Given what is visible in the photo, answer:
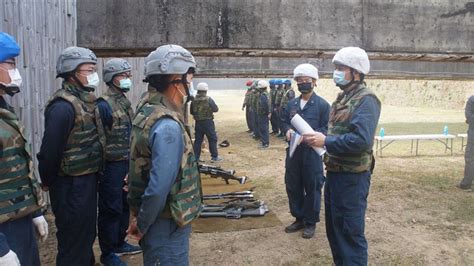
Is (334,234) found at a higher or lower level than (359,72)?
lower

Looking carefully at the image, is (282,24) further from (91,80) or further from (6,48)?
(6,48)

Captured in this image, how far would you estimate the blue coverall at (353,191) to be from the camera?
3.18 metres

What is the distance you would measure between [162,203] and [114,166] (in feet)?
6.41

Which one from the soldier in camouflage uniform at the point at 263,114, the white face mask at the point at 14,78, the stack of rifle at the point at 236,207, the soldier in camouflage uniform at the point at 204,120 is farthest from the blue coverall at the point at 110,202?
the soldier in camouflage uniform at the point at 263,114

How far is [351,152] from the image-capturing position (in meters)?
3.24

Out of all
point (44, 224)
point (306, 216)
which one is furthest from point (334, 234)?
point (44, 224)

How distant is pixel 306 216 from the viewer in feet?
16.1

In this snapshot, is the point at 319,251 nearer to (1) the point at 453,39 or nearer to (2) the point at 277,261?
(2) the point at 277,261

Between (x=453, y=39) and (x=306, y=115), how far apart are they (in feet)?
8.30

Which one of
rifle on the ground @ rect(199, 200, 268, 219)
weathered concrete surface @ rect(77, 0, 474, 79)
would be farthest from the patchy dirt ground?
weathered concrete surface @ rect(77, 0, 474, 79)

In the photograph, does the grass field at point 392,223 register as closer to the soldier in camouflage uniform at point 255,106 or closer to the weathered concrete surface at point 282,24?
the weathered concrete surface at point 282,24

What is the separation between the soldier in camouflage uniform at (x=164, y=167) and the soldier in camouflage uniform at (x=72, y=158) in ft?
3.09

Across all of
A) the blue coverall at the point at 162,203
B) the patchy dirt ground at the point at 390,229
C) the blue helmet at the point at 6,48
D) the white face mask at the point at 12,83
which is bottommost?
the patchy dirt ground at the point at 390,229

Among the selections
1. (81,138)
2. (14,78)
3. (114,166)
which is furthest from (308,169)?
(14,78)
